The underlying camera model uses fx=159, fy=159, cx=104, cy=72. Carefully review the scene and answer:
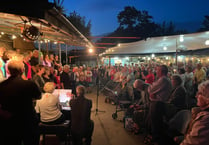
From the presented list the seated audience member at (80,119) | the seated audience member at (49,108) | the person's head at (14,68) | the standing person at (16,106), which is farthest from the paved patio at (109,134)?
the person's head at (14,68)

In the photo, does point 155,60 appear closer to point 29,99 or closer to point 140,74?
point 140,74

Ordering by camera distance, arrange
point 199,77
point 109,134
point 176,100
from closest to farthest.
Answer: point 176,100, point 109,134, point 199,77

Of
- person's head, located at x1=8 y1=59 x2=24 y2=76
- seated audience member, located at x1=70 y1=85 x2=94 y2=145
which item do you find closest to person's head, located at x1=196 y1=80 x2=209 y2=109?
seated audience member, located at x1=70 y1=85 x2=94 y2=145

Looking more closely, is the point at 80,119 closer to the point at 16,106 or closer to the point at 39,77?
the point at 16,106

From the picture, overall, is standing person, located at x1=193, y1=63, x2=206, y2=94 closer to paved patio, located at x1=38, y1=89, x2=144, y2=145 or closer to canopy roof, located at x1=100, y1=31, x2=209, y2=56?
canopy roof, located at x1=100, y1=31, x2=209, y2=56

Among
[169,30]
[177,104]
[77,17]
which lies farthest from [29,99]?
[169,30]

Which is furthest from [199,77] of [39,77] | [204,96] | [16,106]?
[16,106]

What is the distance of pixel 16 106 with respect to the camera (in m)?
2.14

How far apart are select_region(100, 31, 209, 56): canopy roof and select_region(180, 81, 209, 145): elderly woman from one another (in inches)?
329

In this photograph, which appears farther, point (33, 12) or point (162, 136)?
point (162, 136)

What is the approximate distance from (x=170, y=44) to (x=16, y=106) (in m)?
13.1

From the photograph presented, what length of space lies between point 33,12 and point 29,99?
122cm

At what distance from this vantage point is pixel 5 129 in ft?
7.04

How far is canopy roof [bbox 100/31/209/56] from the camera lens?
11.1 metres
